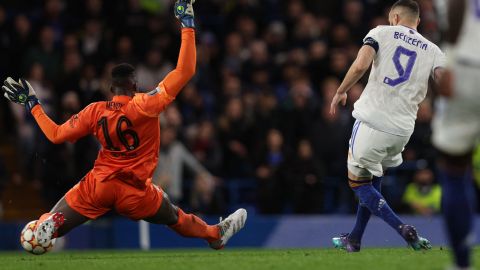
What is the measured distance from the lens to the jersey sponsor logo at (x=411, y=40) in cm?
1023

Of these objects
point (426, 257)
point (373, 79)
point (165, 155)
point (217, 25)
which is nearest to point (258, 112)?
point (165, 155)

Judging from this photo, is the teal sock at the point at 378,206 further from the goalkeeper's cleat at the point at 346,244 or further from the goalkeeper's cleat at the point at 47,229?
the goalkeeper's cleat at the point at 47,229

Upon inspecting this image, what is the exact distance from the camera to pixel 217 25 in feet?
69.3

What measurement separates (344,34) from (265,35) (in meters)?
1.63

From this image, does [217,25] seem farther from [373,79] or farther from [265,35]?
[373,79]

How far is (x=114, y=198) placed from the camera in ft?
33.4

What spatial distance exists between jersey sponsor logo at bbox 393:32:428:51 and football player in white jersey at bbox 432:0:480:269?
10.9 feet

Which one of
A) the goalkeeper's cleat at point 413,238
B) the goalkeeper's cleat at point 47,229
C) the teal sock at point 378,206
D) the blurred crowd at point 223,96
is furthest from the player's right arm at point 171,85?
the blurred crowd at point 223,96

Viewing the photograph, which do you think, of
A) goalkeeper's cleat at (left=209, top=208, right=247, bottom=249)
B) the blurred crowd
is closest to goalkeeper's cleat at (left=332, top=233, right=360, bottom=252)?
goalkeeper's cleat at (left=209, top=208, right=247, bottom=249)

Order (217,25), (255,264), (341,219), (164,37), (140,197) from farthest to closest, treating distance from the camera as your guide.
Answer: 1. (217,25)
2. (164,37)
3. (341,219)
4. (140,197)
5. (255,264)

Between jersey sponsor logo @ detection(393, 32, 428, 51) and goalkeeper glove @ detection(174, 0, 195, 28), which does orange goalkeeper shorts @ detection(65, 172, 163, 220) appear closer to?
goalkeeper glove @ detection(174, 0, 195, 28)

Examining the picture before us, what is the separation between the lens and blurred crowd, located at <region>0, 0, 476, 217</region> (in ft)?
57.2

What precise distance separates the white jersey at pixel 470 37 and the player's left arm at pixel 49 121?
4442 mm

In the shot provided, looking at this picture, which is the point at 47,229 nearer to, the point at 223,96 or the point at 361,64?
the point at 361,64
